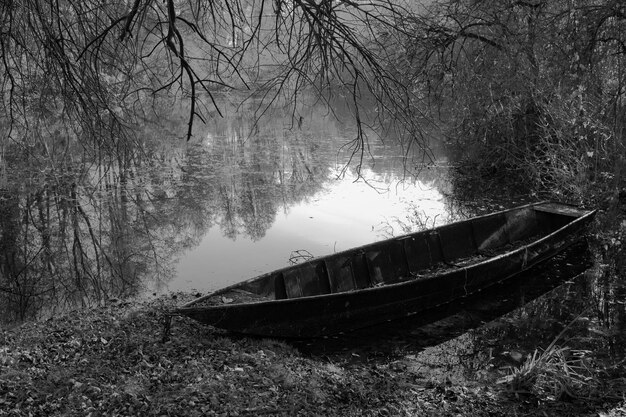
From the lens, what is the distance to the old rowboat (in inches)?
252

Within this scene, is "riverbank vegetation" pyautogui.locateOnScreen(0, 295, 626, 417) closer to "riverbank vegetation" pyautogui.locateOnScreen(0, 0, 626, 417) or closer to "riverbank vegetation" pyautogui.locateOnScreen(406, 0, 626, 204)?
"riverbank vegetation" pyautogui.locateOnScreen(0, 0, 626, 417)

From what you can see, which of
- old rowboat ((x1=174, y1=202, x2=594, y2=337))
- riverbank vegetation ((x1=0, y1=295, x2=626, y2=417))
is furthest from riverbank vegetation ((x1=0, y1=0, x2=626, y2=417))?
old rowboat ((x1=174, y1=202, x2=594, y2=337))

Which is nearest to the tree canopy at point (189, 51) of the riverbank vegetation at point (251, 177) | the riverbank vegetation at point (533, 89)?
the riverbank vegetation at point (251, 177)

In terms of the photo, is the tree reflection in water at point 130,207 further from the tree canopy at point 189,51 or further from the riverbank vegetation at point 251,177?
the tree canopy at point 189,51

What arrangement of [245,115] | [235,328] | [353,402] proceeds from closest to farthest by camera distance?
[353,402], [235,328], [245,115]

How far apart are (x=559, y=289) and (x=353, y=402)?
16.4 ft

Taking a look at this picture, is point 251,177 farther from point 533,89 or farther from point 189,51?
point 189,51

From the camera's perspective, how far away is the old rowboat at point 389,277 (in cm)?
641

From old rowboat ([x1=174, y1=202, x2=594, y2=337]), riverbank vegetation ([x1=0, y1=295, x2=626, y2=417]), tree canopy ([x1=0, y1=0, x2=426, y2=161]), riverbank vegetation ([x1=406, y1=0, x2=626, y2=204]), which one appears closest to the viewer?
tree canopy ([x1=0, y1=0, x2=426, y2=161])

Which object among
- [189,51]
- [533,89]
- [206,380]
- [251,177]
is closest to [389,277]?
[206,380]

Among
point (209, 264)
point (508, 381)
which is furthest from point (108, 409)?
point (209, 264)

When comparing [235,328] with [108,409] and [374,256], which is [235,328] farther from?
[374,256]

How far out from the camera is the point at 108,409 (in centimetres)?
441

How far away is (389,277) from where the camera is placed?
8539mm
